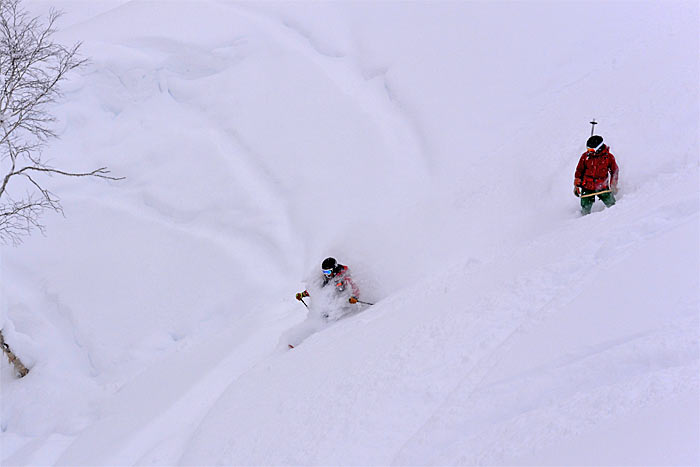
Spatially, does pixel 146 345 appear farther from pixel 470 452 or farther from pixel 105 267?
pixel 470 452

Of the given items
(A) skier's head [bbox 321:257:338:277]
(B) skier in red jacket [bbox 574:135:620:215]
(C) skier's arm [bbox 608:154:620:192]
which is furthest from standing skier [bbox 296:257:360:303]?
(C) skier's arm [bbox 608:154:620:192]

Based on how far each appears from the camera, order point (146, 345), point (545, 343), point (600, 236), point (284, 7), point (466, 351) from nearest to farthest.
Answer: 1. point (545, 343)
2. point (466, 351)
3. point (600, 236)
4. point (146, 345)
5. point (284, 7)

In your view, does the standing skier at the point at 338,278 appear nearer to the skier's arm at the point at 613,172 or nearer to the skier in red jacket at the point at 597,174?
the skier in red jacket at the point at 597,174

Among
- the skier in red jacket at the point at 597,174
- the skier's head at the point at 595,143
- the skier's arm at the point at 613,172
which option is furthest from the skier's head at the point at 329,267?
the skier's arm at the point at 613,172

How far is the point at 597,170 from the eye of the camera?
22.3 ft

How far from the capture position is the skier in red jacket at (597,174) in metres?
6.75

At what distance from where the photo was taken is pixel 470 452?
13.7 feet

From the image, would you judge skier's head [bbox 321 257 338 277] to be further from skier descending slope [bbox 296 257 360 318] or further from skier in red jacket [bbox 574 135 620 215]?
skier in red jacket [bbox 574 135 620 215]

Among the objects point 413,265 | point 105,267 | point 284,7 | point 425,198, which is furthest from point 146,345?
point 284,7

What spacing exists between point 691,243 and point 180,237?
932 cm

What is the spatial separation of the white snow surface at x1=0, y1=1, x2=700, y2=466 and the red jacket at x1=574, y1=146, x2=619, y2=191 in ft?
1.60

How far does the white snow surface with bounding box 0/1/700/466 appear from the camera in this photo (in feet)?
14.8

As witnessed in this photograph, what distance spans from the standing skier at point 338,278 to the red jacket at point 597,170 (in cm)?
360

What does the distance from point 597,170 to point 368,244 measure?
4.00 m
